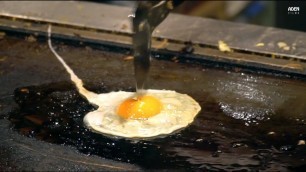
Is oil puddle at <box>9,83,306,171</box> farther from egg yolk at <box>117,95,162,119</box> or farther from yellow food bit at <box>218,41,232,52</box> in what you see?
yellow food bit at <box>218,41,232,52</box>

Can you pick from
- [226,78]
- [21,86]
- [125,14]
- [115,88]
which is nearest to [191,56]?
[226,78]

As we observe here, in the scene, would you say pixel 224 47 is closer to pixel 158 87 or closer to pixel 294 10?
pixel 158 87

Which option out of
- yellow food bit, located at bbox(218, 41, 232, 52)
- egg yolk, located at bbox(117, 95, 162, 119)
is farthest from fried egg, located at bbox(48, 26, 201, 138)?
yellow food bit, located at bbox(218, 41, 232, 52)

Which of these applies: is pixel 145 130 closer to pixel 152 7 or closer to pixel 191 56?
pixel 152 7

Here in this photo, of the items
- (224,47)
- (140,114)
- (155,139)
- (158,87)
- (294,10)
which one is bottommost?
(155,139)

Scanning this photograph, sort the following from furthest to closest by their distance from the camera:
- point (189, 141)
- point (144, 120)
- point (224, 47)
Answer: point (224, 47) < point (144, 120) < point (189, 141)

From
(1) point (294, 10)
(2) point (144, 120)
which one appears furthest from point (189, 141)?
(1) point (294, 10)

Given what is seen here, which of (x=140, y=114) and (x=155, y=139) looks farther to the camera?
(x=140, y=114)
